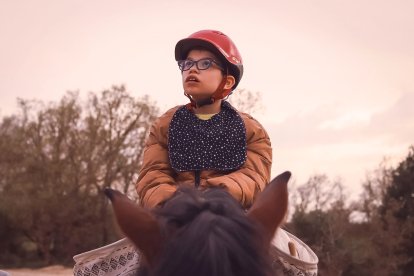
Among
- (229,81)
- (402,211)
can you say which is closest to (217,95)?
(229,81)

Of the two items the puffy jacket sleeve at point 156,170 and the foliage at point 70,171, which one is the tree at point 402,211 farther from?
the puffy jacket sleeve at point 156,170

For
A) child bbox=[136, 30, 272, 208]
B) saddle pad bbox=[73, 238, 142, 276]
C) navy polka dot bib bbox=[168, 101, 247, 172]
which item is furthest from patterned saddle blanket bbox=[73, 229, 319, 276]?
navy polka dot bib bbox=[168, 101, 247, 172]

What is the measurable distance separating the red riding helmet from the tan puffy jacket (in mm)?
318

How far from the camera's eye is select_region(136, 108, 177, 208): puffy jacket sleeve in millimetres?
3109

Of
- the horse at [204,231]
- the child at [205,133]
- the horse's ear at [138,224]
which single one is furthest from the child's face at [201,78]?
the horse's ear at [138,224]

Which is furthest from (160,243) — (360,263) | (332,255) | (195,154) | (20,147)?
(20,147)

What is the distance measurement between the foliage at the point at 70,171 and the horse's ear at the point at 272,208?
3080 cm

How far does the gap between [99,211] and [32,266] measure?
455cm

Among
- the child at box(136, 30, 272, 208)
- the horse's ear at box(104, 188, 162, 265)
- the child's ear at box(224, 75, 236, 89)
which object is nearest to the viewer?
the horse's ear at box(104, 188, 162, 265)

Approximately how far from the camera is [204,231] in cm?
184

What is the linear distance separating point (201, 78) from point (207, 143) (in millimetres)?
390

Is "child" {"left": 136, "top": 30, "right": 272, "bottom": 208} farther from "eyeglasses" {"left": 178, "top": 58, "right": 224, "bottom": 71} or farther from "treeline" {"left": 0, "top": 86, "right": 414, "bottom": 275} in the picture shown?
"treeline" {"left": 0, "top": 86, "right": 414, "bottom": 275}

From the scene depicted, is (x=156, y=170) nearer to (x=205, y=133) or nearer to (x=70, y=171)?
(x=205, y=133)

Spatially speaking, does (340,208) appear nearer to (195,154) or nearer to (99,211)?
(99,211)
